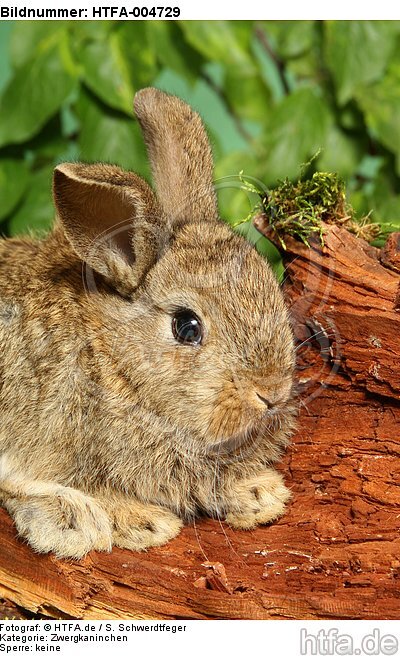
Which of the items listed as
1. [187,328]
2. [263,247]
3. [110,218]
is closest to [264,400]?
[187,328]

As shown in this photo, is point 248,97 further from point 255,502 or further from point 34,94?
point 255,502

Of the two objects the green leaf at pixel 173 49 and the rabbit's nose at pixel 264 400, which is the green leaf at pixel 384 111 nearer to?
the green leaf at pixel 173 49

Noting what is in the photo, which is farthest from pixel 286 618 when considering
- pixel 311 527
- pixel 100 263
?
pixel 100 263

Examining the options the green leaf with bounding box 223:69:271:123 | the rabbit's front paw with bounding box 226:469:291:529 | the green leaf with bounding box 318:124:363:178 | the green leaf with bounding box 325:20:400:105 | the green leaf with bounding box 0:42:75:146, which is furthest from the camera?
the green leaf with bounding box 223:69:271:123

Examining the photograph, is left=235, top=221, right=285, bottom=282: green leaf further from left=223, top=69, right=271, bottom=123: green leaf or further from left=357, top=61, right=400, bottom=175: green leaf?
left=223, top=69, right=271, bottom=123: green leaf

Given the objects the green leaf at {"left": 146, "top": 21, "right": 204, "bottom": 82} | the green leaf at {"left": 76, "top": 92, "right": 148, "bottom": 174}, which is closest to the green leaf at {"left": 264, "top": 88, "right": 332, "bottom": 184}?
the green leaf at {"left": 146, "top": 21, "right": 204, "bottom": 82}
